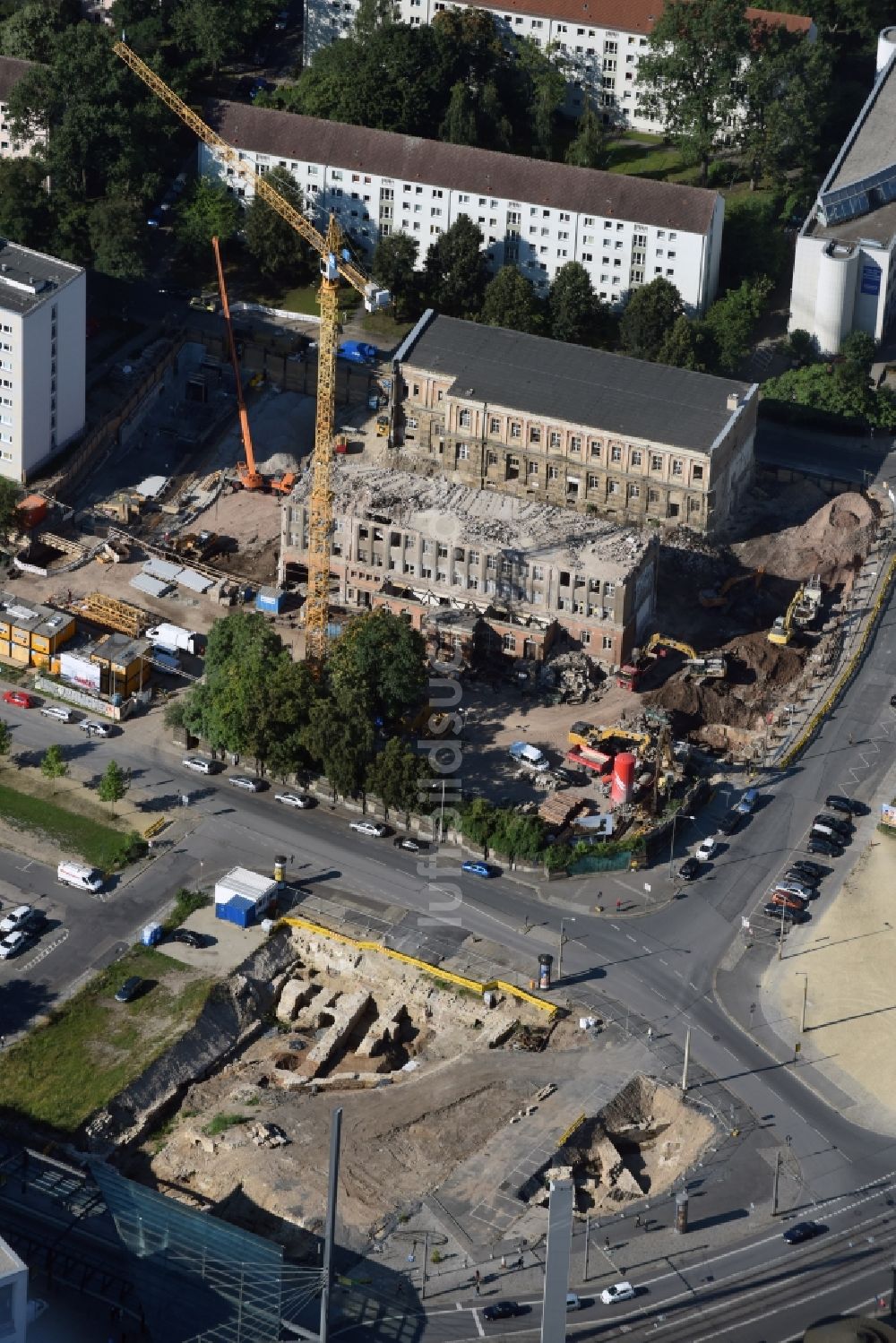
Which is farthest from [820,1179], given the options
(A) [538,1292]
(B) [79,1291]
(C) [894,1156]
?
(B) [79,1291]

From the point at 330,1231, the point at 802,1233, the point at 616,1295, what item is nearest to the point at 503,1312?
the point at 616,1295

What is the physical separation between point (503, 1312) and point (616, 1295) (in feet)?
25.0

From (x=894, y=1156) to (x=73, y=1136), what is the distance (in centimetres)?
5776

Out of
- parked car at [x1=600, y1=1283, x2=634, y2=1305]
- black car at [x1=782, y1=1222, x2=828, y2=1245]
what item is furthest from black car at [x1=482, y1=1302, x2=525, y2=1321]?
black car at [x1=782, y1=1222, x2=828, y2=1245]

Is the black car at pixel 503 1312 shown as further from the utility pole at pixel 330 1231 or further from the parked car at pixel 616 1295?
the utility pole at pixel 330 1231

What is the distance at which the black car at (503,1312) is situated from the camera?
185 meters

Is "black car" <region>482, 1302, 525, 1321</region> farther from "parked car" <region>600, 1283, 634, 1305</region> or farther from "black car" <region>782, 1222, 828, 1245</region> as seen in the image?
"black car" <region>782, 1222, 828, 1245</region>

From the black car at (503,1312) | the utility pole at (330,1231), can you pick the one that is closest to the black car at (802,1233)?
the black car at (503,1312)

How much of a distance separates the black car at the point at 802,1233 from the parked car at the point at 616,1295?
39.7ft

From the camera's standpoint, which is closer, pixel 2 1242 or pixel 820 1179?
pixel 2 1242

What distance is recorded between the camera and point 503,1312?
185m

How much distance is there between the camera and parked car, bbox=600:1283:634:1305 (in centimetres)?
18638

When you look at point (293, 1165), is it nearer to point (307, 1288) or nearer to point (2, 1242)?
point (307, 1288)

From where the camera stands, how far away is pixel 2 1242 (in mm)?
176125
